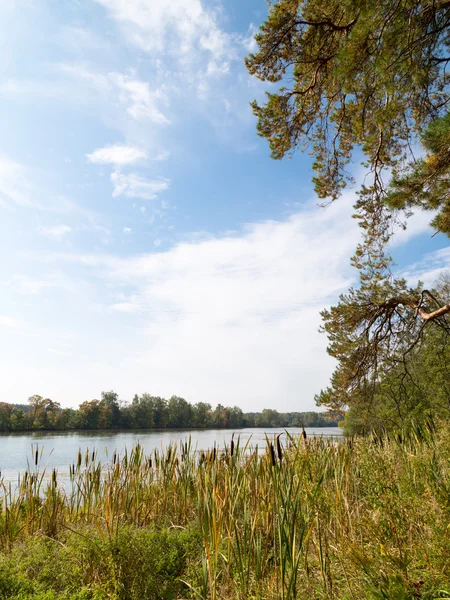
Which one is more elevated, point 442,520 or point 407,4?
point 407,4

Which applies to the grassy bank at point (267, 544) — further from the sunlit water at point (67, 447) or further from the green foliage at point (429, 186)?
the green foliage at point (429, 186)

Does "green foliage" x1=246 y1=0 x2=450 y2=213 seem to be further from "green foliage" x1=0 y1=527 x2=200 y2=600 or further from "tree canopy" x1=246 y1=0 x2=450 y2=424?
"green foliage" x1=0 y1=527 x2=200 y2=600

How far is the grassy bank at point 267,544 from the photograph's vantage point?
2.30m

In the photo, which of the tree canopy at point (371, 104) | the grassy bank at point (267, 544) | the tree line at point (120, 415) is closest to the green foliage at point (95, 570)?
the grassy bank at point (267, 544)

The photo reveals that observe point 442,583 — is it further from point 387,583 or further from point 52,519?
point 52,519

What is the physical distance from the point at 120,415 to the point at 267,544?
6311 centimetres

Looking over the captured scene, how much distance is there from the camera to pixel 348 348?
914 cm

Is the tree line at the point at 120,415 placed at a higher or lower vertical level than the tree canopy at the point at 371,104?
lower

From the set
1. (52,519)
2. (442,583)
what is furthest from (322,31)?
(52,519)

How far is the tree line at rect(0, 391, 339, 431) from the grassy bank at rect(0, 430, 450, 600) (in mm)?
44150

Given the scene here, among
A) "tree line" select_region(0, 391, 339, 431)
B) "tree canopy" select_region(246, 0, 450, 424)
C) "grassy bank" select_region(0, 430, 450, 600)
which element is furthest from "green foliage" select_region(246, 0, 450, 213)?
"tree line" select_region(0, 391, 339, 431)

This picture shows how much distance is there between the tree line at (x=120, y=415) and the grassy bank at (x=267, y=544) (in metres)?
44.1

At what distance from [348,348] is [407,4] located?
6.77m

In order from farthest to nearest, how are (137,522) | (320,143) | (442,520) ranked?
(320,143) → (137,522) → (442,520)
